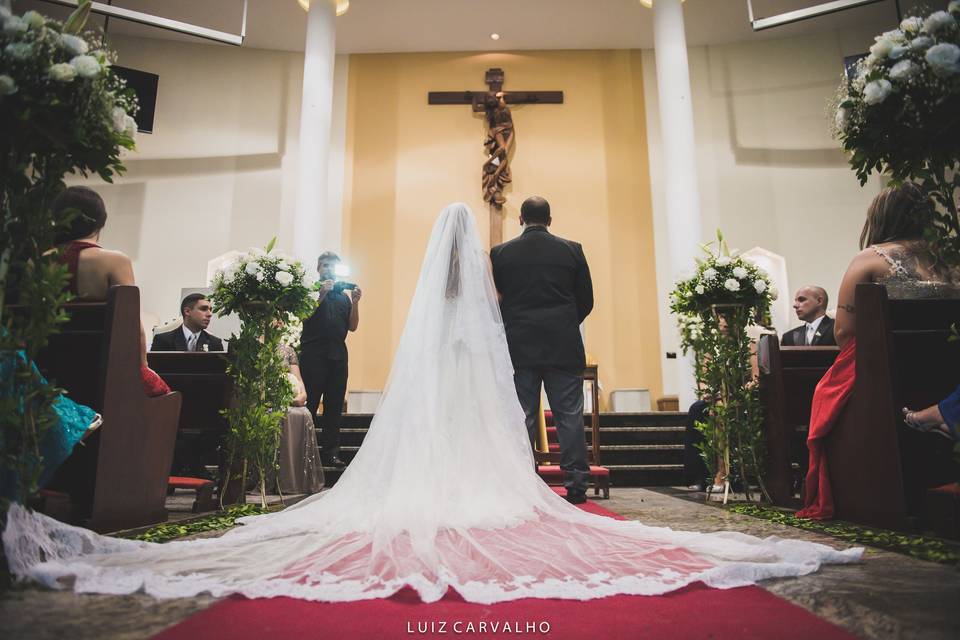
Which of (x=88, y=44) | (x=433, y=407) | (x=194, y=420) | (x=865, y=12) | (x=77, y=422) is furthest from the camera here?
(x=865, y=12)

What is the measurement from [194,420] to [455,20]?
7.35 meters

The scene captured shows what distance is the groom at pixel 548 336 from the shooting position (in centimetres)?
392

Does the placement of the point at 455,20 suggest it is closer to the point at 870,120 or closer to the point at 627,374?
the point at 627,374

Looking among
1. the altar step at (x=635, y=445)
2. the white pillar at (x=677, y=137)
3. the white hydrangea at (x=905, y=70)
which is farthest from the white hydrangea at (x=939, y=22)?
the white pillar at (x=677, y=137)

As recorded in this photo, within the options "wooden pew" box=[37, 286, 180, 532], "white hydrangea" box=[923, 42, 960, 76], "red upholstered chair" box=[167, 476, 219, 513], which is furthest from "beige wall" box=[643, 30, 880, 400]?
"wooden pew" box=[37, 286, 180, 532]

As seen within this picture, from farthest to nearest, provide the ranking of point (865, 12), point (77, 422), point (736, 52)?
point (736, 52)
point (865, 12)
point (77, 422)

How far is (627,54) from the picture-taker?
987 centimetres

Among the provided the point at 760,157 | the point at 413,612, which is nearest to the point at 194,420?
the point at 413,612

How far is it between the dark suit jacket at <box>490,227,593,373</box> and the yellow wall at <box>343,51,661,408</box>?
17.1 feet

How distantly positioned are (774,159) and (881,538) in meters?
7.95

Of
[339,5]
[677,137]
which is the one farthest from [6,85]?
[339,5]

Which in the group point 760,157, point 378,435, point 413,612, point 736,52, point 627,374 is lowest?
point 413,612

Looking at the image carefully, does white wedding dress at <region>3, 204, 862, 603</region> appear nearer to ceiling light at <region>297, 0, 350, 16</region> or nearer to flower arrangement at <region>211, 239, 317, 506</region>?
flower arrangement at <region>211, 239, 317, 506</region>

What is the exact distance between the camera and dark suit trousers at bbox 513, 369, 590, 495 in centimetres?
394
